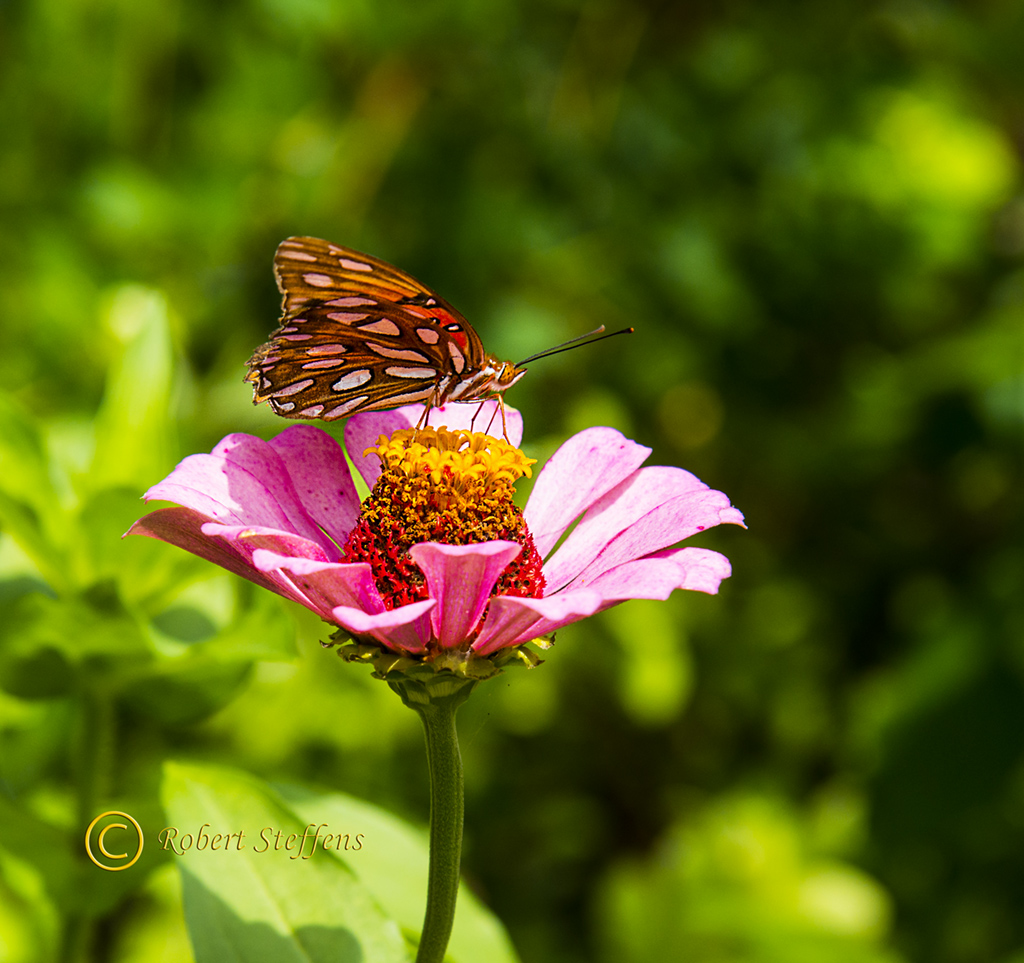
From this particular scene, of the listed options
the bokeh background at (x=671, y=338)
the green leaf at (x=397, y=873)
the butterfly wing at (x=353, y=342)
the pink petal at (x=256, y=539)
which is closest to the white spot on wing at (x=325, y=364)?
the butterfly wing at (x=353, y=342)

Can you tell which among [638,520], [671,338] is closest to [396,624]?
[638,520]

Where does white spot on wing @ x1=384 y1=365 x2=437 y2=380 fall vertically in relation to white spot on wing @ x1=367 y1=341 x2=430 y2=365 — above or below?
below

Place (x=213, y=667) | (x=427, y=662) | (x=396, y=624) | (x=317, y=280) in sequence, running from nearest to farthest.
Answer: (x=396, y=624) → (x=427, y=662) → (x=213, y=667) → (x=317, y=280)

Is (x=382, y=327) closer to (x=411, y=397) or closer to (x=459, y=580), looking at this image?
(x=411, y=397)

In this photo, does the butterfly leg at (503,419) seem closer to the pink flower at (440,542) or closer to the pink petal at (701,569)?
the pink flower at (440,542)

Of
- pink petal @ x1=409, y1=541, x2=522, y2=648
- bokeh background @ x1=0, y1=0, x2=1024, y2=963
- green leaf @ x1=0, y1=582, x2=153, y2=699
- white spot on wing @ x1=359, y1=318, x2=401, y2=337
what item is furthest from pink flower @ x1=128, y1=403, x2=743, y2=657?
bokeh background @ x1=0, y1=0, x2=1024, y2=963

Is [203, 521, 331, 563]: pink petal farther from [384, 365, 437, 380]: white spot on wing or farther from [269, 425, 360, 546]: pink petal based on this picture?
[384, 365, 437, 380]: white spot on wing

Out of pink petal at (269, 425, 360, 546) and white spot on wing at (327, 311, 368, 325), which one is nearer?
pink petal at (269, 425, 360, 546)
